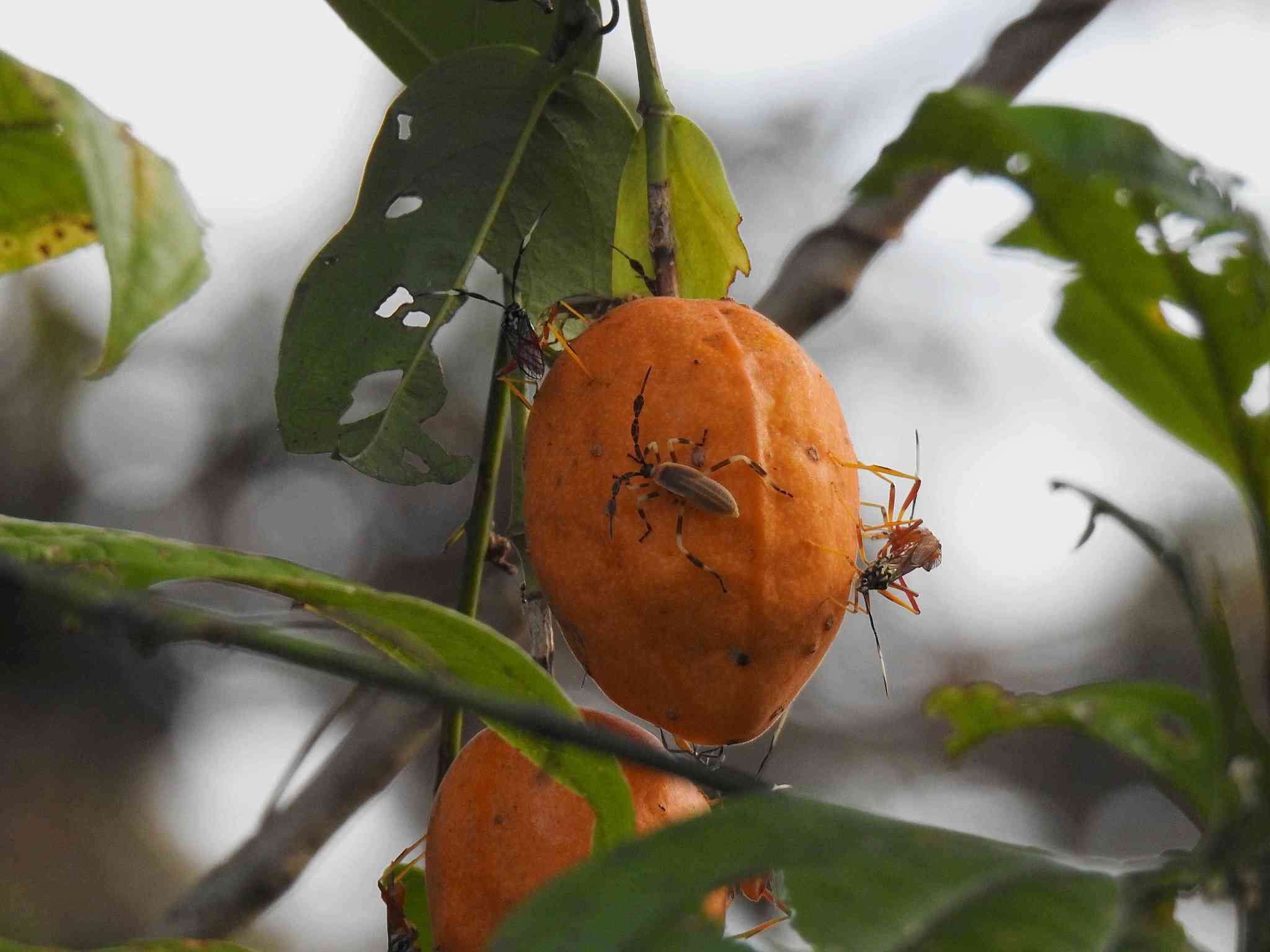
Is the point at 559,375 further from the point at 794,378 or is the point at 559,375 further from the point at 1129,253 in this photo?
the point at 1129,253

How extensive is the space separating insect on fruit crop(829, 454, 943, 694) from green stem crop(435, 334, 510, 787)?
0.90 feet

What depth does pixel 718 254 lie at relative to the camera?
105 cm

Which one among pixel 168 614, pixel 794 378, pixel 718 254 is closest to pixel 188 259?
pixel 168 614

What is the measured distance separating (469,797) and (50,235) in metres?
0.49

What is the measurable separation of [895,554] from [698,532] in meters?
0.22

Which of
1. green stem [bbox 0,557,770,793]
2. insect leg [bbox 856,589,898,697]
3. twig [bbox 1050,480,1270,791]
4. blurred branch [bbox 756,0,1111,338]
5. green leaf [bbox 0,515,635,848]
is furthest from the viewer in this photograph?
blurred branch [bbox 756,0,1111,338]

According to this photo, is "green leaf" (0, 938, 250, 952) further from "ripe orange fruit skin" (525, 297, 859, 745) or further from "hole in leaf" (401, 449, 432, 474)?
"hole in leaf" (401, 449, 432, 474)

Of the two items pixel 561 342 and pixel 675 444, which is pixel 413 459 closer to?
pixel 561 342

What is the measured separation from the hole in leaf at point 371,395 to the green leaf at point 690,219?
0.66ft

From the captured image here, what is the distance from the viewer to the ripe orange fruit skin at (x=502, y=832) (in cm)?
87

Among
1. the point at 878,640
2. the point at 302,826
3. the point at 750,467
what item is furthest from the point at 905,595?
the point at 302,826

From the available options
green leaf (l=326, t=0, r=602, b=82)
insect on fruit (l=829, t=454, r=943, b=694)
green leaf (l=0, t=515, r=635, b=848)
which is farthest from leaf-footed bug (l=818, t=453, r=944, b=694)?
green leaf (l=326, t=0, r=602, b=82)

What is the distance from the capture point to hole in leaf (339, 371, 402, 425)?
104 centimetres

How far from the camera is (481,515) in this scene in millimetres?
1013
